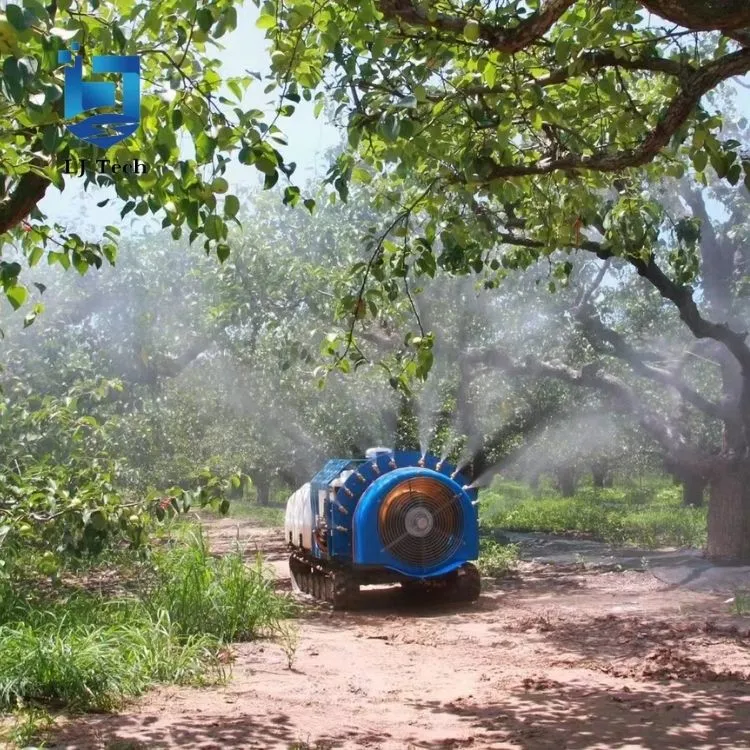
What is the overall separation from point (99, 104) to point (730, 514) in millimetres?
12461

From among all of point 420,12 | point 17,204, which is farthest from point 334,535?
point 17,204

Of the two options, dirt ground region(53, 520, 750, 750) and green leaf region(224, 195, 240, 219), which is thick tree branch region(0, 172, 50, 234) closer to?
green leaf region(224, 195, 240, 219)

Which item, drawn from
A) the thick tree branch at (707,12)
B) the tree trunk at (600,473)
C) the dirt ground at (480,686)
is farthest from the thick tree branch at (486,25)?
the tree trunk at (600,473)

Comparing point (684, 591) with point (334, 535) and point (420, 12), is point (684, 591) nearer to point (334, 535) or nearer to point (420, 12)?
point (334, 535)

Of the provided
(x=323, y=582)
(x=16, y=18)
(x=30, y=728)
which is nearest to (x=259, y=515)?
(x=323, y=582)

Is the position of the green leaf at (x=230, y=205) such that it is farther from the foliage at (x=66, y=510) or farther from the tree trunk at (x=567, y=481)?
the tree trunk at (x=567, y=481)

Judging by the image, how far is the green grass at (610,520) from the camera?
19750mm

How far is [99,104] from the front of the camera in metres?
4.93

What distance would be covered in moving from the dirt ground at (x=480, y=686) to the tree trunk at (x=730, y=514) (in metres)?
3.03

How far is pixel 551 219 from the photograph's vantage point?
324 inches

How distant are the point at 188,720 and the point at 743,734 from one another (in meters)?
3.34

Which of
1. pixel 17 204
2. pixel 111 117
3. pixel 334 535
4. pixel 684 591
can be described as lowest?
pixel 684 591

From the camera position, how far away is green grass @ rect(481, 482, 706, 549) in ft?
64.8

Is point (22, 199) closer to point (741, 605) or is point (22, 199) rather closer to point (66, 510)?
point (66, 510)
